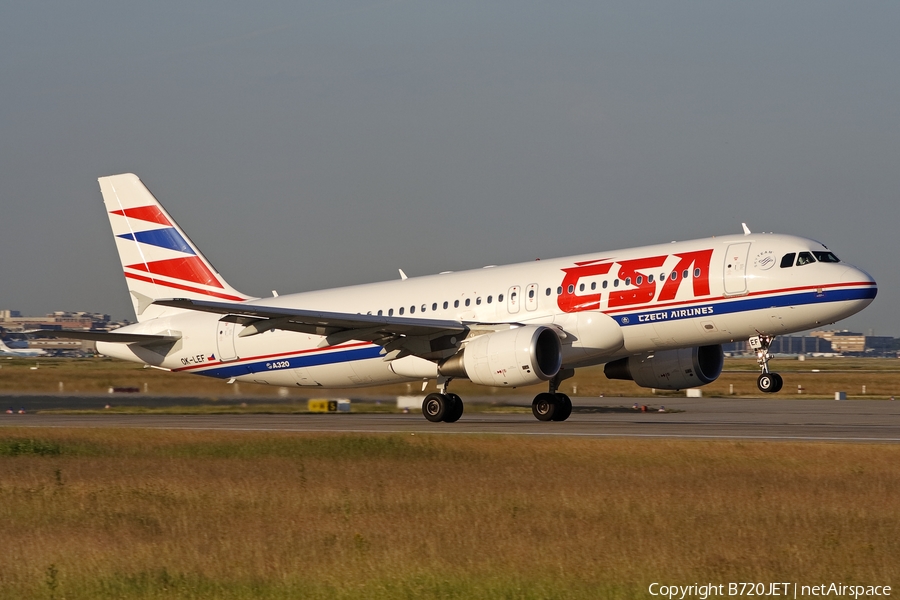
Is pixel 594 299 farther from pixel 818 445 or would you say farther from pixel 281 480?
pixel 281 480

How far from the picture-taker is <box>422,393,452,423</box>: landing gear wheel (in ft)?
111

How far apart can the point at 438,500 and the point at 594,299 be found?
15862 mm

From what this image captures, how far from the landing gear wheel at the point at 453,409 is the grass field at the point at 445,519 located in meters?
9.09

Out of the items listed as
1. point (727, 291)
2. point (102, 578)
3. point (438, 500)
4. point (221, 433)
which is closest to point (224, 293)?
point (221, 433)

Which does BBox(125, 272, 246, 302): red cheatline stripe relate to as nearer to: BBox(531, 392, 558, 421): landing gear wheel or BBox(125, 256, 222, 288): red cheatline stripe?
BBox(125, 256, 222, 288): red cheatline stripe

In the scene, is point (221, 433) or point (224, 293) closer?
point (221, 433)

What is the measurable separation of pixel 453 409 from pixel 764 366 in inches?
363

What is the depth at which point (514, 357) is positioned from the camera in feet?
99.6

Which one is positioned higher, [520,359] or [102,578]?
[520,359]

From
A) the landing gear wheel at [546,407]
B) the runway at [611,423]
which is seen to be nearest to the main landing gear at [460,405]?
the landing gear wheel at [546,407]

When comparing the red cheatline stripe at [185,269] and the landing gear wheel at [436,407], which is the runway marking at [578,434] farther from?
the red cheatline stripe at [185,269]

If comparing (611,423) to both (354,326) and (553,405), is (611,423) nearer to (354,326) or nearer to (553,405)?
(553,405)

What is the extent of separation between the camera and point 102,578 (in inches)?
456

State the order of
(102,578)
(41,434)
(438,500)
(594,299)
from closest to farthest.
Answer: (102,578), (438,500), (41,434), (594,299)
